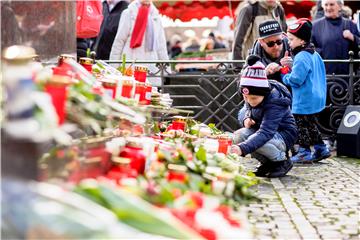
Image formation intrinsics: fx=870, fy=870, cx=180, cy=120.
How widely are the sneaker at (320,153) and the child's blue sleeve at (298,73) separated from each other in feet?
2.38

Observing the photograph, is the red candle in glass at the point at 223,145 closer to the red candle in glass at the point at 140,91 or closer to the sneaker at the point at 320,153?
the red candle in glass at the point at 140,91

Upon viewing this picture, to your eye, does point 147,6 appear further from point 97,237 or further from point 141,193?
point 97,237

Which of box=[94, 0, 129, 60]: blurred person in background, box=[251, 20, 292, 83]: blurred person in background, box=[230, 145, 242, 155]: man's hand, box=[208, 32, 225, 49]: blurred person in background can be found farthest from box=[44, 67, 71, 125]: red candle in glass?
box=[208, 32, 225, 49]: blurred person in background

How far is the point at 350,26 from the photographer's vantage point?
11.2 m

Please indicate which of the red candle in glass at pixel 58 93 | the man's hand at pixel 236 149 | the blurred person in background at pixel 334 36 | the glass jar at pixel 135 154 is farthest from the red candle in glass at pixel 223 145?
the blurred person in background at pixel 334 36

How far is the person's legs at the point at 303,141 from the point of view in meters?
9.26

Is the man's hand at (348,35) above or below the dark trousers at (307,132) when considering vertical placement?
above

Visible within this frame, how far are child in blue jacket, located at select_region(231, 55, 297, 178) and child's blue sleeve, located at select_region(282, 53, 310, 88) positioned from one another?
1.03 meters

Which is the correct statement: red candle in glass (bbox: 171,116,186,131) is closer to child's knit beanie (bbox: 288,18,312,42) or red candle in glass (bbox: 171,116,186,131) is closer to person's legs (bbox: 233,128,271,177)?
person's legs (bbox: 233,128,271,177)

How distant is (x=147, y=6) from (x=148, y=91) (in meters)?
4.67

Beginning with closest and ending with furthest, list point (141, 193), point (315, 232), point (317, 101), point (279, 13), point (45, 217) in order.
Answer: point (45, 217)
point (141, 193)
point (315, 232)
point (317, 101)
point (279, 13)

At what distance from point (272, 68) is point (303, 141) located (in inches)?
35.2

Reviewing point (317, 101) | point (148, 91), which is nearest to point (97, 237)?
point (148, 91)

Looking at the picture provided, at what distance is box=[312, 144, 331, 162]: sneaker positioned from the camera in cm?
927
